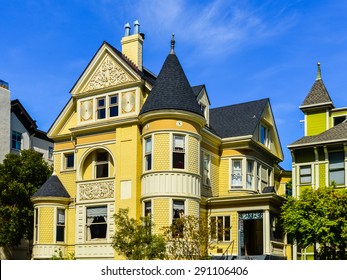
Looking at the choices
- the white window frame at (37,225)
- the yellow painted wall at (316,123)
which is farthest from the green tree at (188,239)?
the yellow painted wall at (316,123)

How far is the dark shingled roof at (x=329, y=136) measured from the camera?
3291 centimetres

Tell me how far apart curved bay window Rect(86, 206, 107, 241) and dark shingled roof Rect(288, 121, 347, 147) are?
38.5 feet

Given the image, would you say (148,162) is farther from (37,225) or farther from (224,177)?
(37,225)

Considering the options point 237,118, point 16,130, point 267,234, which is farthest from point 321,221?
point 16,130

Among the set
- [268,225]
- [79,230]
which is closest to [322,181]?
[268,225]

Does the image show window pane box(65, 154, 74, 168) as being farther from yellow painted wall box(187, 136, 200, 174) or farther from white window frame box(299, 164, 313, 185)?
white window frame box(299, 164, 313, 185)

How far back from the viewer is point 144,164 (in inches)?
1278

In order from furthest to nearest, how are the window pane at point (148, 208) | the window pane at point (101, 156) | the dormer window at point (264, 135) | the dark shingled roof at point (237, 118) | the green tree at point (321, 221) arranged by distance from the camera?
the dormer window at point (264, 135)
the dark shingled roof at point (237, 118)
the window pane at point (101, 156)
the window pane at point (148, 208)
the green tree at point (321, 221)

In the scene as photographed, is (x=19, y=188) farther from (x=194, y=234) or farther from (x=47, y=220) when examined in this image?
(x=194, y=234)

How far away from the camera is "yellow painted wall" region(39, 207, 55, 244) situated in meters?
35.0

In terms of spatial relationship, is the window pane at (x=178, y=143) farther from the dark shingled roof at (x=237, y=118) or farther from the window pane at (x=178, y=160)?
the dark shingled roof at (x=237, y=118)

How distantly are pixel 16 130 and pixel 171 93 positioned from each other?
2372 cm

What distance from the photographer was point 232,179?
36938 mm

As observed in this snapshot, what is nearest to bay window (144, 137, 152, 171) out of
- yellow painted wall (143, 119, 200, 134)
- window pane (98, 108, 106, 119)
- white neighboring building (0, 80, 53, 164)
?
yellow painted wall (143, 119, 200, 134)
